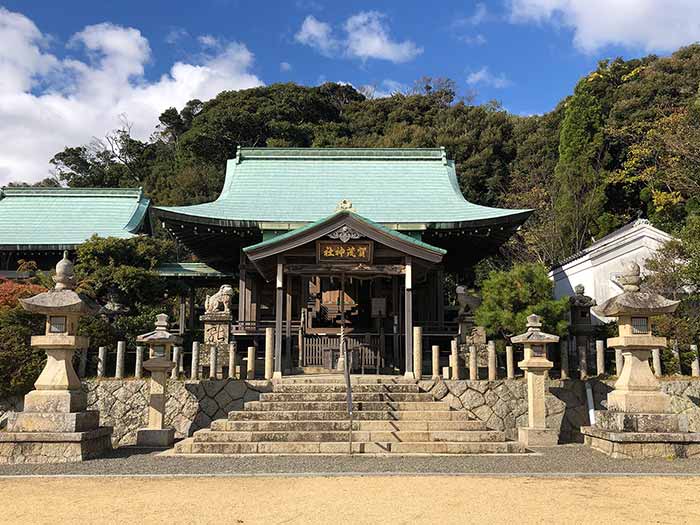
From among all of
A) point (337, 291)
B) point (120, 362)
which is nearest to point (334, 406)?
point (120, 362)

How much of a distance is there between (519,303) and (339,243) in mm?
4253

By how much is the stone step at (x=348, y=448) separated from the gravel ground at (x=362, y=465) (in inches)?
13.9

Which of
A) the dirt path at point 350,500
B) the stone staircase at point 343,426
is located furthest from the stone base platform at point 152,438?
the dirt path at point 350,500

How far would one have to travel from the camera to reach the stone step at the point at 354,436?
903 cm

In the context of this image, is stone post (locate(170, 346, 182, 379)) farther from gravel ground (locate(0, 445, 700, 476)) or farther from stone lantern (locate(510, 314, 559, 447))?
stone lantern (locate(510, 314, 559, 447))

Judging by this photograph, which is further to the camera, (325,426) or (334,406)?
(334,406)

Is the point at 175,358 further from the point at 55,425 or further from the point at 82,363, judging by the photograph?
the point at 55,425

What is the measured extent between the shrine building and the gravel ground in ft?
12.0

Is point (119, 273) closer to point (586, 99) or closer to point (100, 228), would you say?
point (100, 228)

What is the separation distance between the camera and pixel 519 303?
12828 mm

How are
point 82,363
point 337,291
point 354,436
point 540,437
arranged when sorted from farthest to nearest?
point 337,291, point 82,363, point 540,437, point 354,436

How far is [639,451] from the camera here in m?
7.98

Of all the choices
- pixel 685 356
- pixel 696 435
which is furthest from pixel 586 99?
pixel 696 435

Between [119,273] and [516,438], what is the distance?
9970 millimetres
